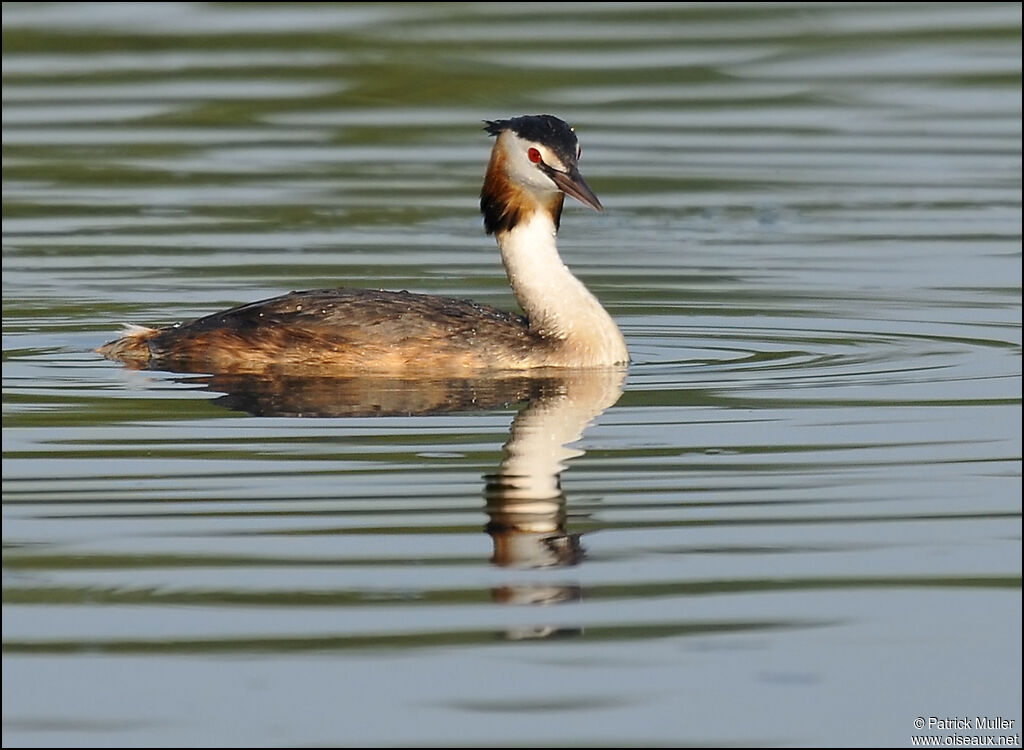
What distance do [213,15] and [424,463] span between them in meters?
15.6

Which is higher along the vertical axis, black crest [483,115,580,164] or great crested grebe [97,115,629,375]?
black crest [483,115,580,164]

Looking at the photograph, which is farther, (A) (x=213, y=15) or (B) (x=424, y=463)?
(A) (x=213, y=15)

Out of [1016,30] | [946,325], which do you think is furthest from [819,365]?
[1016,30]

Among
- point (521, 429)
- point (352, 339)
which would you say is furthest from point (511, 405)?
point (352, 339)

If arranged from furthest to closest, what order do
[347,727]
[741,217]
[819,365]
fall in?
[741,217] < [819,365] < [347,727]

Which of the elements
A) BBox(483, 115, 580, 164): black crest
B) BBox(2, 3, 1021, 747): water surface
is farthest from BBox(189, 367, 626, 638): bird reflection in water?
BBox(483, 115, 580, 164): black crest

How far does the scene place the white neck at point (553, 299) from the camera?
11.4 m

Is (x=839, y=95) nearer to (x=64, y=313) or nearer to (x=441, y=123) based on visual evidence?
(x=441, y=123)

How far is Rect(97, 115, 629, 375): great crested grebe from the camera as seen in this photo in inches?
441

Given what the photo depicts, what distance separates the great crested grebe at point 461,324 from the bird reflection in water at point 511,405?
0.11 m

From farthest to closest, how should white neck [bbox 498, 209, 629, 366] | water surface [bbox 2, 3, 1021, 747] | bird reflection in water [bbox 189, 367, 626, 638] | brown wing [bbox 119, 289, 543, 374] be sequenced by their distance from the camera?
white neck [bbox 498, 209, 629, 366]
brown wing [bbox 119, 289, 543, 374]
bird reflection in water [bbox 189, 367, 626, 638]
water surface [bbox 2, 3, 1021, 747]

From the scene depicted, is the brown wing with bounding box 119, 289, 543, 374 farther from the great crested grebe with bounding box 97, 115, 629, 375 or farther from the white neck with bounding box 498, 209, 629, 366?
the white neck with bounding box 498, 209, 629, 366

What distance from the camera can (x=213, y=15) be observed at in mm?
23953

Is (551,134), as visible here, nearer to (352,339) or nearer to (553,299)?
(553,299)
